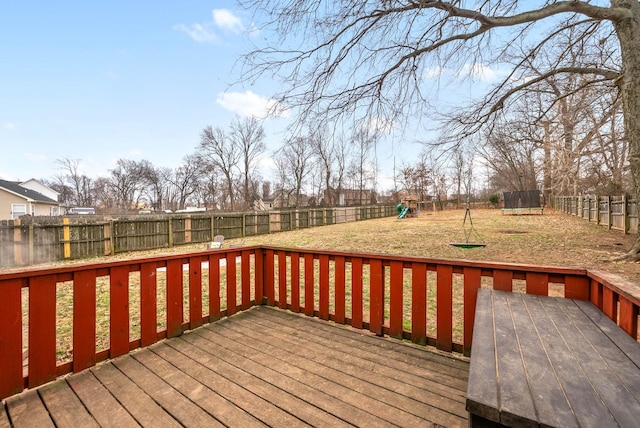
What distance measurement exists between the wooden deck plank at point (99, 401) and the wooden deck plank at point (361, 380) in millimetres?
994

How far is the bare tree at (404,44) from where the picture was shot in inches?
153

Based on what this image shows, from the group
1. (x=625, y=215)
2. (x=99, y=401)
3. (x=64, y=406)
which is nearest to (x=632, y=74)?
(x=625, y=215)

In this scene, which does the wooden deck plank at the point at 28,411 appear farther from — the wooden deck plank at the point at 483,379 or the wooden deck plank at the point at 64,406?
the wooden deck plank at the point at 483,379

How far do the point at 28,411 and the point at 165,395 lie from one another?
73cm

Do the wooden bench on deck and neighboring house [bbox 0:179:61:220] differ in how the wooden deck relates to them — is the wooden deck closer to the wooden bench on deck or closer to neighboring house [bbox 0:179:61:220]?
the wooden bench on deck

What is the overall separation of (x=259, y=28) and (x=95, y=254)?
904cm

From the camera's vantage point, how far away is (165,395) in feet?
6.00

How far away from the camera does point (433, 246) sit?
8.88 metres

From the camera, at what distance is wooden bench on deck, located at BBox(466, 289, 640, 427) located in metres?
0.87

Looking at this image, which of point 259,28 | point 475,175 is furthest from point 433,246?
point 475,175

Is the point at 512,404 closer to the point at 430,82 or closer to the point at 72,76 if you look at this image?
the point at 430,82

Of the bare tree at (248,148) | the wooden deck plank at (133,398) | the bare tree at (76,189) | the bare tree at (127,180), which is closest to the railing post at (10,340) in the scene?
the wooden deck plank at (133,398)

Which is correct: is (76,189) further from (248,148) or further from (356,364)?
(356,364)

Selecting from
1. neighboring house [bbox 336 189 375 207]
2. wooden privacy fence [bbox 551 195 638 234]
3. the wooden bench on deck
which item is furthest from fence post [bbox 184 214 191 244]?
neighboring house [bbox 336 189 375 207]
